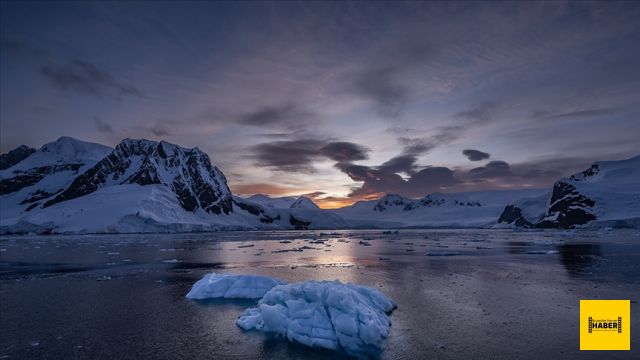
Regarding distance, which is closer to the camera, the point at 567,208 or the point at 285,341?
the point at 285,341

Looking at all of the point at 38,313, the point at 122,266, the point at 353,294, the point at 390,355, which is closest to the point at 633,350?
the point at 390,355

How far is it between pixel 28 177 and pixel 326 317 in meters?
223

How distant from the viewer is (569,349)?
35.3 feet

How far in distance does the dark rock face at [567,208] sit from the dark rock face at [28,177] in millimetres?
210593

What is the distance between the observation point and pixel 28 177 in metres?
188

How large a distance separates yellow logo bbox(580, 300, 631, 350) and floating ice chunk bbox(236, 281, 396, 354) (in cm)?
584

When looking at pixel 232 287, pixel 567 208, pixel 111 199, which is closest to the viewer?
pixel 232 287

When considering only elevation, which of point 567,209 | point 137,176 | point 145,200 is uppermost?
point 137,176

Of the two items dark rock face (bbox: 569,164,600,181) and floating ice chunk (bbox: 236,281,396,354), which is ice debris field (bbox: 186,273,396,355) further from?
dark rock face (bbox: 569,164,600,181)

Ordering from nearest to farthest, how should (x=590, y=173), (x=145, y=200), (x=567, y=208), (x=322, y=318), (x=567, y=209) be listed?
(x=322, y=318) → (x=567, y=209) → (x=567, y=208) → (x=145, y=200) → (x=590, y=173)

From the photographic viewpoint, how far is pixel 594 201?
420 feet

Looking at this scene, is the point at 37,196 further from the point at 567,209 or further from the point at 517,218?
the point at 517,218

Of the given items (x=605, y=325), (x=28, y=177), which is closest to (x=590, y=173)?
(x=605, y=325)

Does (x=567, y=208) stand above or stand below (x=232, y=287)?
above
